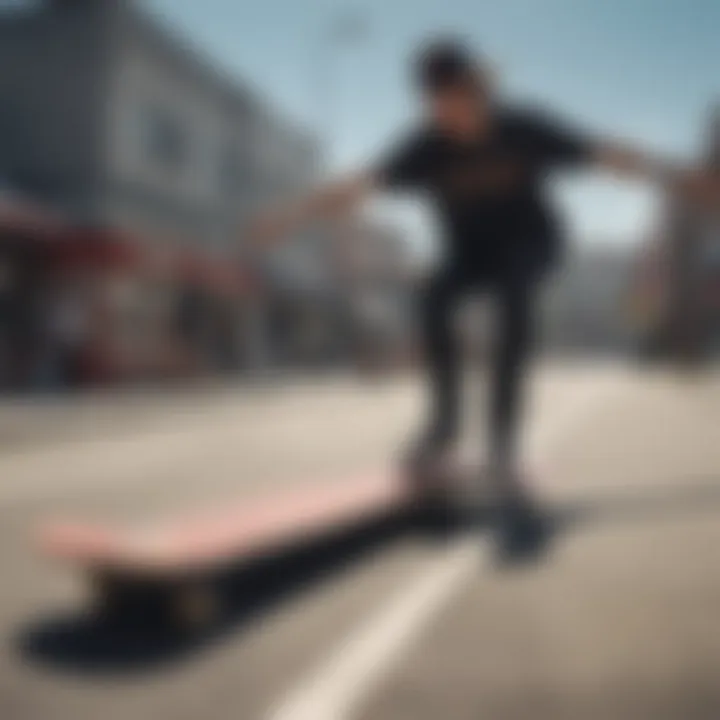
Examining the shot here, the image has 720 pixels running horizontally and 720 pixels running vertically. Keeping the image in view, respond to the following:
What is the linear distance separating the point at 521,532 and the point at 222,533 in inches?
56.3

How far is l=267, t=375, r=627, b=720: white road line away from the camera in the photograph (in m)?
2.09

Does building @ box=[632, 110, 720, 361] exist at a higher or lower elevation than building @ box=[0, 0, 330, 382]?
lower

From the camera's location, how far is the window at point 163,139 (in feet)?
91.2

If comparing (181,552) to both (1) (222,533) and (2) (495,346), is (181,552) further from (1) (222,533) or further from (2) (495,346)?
(2) (495,346)

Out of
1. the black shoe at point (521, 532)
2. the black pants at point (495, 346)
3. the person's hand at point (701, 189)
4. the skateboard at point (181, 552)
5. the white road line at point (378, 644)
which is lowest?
the black shoe at point (521, 532)

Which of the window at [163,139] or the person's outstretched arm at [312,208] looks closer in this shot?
the person's outstretched arm at [312,208]

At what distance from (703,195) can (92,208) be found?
23.5 meters

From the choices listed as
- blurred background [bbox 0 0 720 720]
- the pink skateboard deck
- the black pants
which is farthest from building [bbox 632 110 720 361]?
the pink skateboard deck

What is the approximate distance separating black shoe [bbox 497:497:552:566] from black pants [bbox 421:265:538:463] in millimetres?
276

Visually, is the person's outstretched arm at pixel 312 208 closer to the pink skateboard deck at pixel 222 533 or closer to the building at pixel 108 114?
Result: the pink skateboard deck at pixel 222 533

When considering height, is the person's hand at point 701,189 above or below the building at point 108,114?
below

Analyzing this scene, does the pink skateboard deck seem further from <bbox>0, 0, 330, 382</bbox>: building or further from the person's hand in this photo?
<bbox>0, 0, 330, 382</bbox>: building

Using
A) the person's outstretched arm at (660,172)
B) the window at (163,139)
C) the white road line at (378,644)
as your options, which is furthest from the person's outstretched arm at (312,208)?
the window at (163,139)

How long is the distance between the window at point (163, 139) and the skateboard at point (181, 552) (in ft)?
84.1
